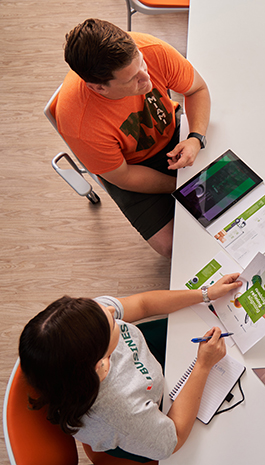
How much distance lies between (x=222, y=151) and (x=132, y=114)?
1.20ft

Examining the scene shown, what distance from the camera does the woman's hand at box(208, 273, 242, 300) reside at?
43.1 inches

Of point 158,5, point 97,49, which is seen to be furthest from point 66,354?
point 158,5

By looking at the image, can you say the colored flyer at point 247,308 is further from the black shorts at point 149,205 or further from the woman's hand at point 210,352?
the black shorts at point 149,205

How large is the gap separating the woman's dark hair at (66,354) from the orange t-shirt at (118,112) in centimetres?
65

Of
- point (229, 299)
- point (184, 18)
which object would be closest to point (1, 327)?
point (229, 299)

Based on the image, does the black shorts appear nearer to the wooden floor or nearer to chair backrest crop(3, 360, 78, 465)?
the wooden floor

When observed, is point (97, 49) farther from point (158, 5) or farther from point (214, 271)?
point (158, 5)

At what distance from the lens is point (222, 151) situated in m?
Result: 1.29

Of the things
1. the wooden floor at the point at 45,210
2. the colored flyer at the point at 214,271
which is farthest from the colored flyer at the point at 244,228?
the wooden floor at the point at 45,210

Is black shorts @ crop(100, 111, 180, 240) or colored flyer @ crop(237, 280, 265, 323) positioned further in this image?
black shorts @ crop(100, 111, 180, 240)

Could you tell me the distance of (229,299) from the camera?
111 centimetres

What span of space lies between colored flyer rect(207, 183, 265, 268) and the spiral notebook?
321 millimetres

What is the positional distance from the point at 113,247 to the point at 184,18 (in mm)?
1910

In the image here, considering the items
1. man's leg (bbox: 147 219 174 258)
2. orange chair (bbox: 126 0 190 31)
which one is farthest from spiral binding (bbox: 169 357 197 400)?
orange chair (bbox: 126 0 190 31)
